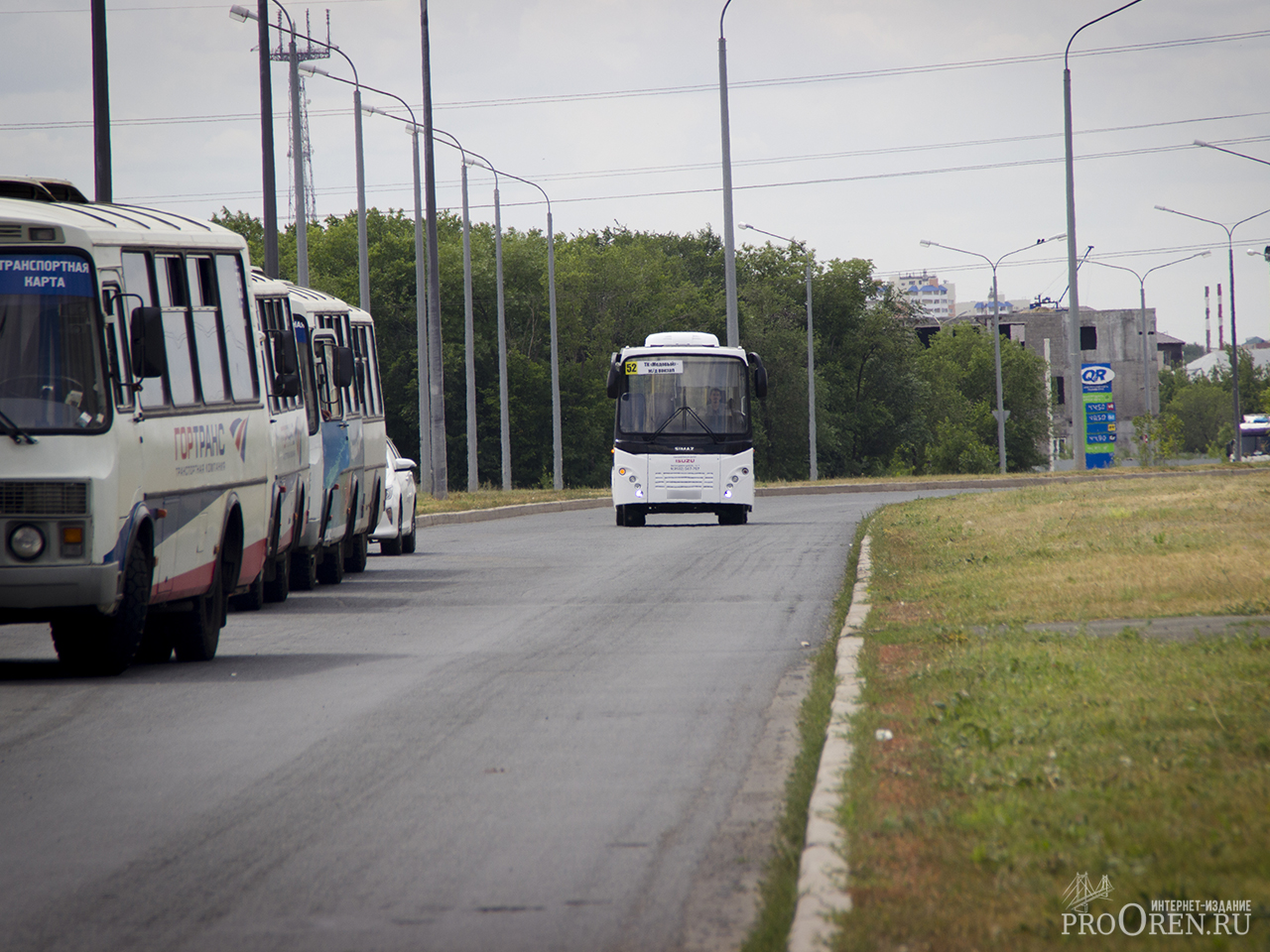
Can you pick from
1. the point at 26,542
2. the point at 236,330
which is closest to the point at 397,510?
the point at 236,330

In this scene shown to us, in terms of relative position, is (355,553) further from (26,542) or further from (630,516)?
(630,516)

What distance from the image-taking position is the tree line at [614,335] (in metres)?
79.1

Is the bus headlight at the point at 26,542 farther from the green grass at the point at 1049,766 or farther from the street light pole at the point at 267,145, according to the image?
the street light pole at the point at 267,145

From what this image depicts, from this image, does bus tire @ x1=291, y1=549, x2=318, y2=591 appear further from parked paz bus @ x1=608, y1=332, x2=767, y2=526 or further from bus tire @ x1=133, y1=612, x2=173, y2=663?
parked paz bus @ x1=608, y1=332, x2=767, y2=526

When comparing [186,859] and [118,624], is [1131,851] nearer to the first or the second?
[186,859]

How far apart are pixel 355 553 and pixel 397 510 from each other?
10.6 ft

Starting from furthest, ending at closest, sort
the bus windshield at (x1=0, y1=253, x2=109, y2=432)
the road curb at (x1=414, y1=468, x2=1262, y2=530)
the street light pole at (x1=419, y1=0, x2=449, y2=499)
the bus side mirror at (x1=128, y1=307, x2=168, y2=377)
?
the street light pole at (x1=419, y1=0, x2=449, y2=499)
the road curb at (x1=414, y1=468, x2=1262, y2=530)
the bus side mirror at (x1=128, y1=307, x2=168, y2=377)
the bus windshield at (x1=0, y1=253, x2=109, y2=432)

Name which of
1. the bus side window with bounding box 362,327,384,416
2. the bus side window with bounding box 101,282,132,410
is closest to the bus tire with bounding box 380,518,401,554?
the bus side window with bounding box 362,327,384,416

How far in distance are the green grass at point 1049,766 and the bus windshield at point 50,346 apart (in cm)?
496

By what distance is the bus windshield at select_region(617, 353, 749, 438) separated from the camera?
31047mm

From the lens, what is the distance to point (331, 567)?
18.9 m

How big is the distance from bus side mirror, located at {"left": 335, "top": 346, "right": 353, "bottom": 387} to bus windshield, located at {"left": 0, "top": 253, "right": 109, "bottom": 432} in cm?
792

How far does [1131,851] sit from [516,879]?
1986 mm

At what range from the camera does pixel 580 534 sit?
1115 inches
